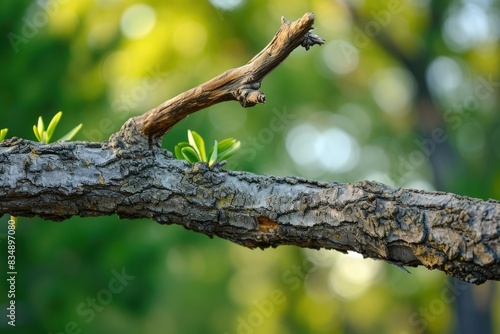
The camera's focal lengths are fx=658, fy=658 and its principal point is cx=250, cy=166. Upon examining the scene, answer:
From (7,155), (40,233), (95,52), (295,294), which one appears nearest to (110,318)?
(40,233)

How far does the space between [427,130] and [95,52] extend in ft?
14.6

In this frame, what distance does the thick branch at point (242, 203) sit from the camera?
148 centimetres

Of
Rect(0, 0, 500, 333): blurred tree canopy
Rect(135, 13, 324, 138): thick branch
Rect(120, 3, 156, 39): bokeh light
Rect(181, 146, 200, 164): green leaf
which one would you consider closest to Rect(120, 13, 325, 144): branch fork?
Rect(135, 13, 324, 138): thick branch

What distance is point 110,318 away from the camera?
322 inches

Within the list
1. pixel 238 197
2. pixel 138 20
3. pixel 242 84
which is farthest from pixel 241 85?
pixel 138 20

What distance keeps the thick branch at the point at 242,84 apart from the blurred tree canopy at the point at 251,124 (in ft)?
12.8

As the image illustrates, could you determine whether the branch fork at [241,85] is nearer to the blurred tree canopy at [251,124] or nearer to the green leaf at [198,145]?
the green leaf at [198,145]

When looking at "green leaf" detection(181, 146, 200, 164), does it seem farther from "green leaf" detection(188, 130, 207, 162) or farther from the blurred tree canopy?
the blurred tree canopy

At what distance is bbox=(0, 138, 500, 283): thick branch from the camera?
148cm

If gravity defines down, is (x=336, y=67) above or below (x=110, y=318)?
above

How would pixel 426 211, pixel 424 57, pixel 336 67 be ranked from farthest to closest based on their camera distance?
pixel 336 67 < pixel 424 57 < pixel 426 211

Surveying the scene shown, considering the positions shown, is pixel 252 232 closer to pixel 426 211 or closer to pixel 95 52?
pixel 426 211

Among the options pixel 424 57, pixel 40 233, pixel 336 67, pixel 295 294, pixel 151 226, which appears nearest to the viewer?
pixel 40 233

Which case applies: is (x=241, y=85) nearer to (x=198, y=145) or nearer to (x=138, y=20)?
(x=198, y=145)
